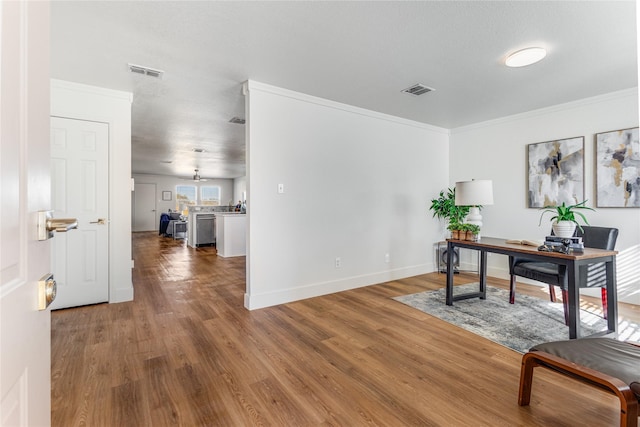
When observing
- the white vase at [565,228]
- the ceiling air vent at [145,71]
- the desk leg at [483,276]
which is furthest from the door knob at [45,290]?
the desk leg at [483,276]

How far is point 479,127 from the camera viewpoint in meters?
4.68

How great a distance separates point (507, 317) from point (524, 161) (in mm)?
2399

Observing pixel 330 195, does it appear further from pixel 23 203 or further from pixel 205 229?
pixel 205 229

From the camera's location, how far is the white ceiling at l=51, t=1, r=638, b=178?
200cm

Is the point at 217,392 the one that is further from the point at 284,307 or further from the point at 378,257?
the point at 378,257

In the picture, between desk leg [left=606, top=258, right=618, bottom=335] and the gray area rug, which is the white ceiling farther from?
the gray area rug

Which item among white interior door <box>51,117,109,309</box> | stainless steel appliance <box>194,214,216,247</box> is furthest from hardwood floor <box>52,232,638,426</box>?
stainless steel appliance <box>194,214,216,247</box>

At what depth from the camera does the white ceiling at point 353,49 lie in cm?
200

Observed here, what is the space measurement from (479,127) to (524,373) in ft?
13.1

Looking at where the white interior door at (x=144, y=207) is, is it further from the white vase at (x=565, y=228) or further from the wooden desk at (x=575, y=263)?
the white vase at (x=565, y=228)

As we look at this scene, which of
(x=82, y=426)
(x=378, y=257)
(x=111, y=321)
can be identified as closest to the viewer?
(x=82, y=426)

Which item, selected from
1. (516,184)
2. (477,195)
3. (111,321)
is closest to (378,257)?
(477,195)

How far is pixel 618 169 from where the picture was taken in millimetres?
3361

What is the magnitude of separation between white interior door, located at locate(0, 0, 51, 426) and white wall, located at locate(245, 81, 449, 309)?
8.08ft
